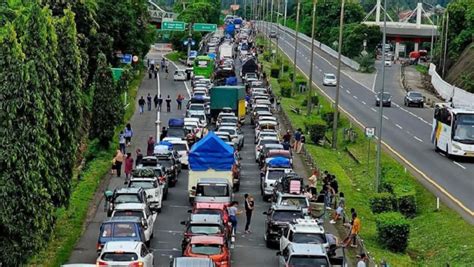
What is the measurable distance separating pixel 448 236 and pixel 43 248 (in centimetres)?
1559

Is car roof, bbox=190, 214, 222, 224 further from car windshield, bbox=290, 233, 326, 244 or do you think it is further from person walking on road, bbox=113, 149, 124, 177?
person walking on road, bbox=113, 149, 124, 177

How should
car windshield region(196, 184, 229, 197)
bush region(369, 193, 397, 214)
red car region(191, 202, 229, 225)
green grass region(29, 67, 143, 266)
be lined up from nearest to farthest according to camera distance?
green grass region(29, 67, 143, 266) → red car region(191, 202, 229, 225) → car windshield region(196, 184, 229, 197) → bush region(369, 193, 397, 214)

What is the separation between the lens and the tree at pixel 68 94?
1364 inches

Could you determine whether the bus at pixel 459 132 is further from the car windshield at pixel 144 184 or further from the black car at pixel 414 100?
the black car at pixel 414 100

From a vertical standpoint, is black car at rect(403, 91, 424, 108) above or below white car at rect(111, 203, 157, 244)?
below

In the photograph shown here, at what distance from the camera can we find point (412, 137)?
6544 cm

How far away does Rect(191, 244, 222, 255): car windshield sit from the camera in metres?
29.5

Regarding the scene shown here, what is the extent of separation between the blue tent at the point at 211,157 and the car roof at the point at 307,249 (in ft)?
43.3

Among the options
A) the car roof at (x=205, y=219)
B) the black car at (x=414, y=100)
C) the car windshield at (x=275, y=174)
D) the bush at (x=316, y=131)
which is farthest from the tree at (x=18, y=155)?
the black car at (x=414, y=100)

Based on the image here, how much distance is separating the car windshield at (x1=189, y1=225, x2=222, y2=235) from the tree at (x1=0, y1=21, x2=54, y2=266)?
5176 mm

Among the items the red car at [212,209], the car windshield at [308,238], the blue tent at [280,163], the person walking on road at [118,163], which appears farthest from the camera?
the person walking on road at [118,163]

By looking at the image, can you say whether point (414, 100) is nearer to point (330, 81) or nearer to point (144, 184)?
point (330, 81)

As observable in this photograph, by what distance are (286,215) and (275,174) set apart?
9.18 metres

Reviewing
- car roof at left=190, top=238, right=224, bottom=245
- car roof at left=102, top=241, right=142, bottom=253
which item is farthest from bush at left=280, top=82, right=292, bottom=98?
car roof at left=102, top=241, right=142, bottom=253
